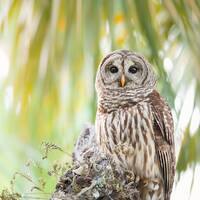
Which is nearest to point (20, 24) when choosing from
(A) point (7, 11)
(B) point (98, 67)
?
(A) point (7, 11)

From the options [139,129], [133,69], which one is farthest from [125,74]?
[139,129]

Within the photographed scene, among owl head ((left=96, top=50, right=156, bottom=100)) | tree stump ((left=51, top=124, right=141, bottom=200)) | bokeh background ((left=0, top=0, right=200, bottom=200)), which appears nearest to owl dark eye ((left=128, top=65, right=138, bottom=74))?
owl head ((left=96, top=50, right=156, bottom=100))

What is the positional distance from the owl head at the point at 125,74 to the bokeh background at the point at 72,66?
57 millimetres

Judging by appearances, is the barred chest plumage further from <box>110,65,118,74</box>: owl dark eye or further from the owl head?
<box>110,65,118,74</box>: owl dark eye

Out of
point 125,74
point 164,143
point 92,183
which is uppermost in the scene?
point 125,74

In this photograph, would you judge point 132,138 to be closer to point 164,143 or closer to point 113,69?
point 164,143

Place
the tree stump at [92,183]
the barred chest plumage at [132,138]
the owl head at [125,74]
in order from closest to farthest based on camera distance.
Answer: the tree stump at [92,183], the barred chest plumage at [132,138], the owl head at [125,74]

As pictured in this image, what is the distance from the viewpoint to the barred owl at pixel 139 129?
348cm

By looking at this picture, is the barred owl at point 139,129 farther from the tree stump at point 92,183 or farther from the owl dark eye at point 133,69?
the tree stump at point 92,183

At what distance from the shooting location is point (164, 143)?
3541 millimetres

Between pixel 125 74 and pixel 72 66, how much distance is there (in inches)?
13.1

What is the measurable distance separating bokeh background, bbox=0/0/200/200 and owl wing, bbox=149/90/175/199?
47 millimetres

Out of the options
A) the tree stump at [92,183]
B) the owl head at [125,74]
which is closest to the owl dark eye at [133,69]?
the owl head at [125,74]

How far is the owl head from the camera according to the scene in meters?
3.64
